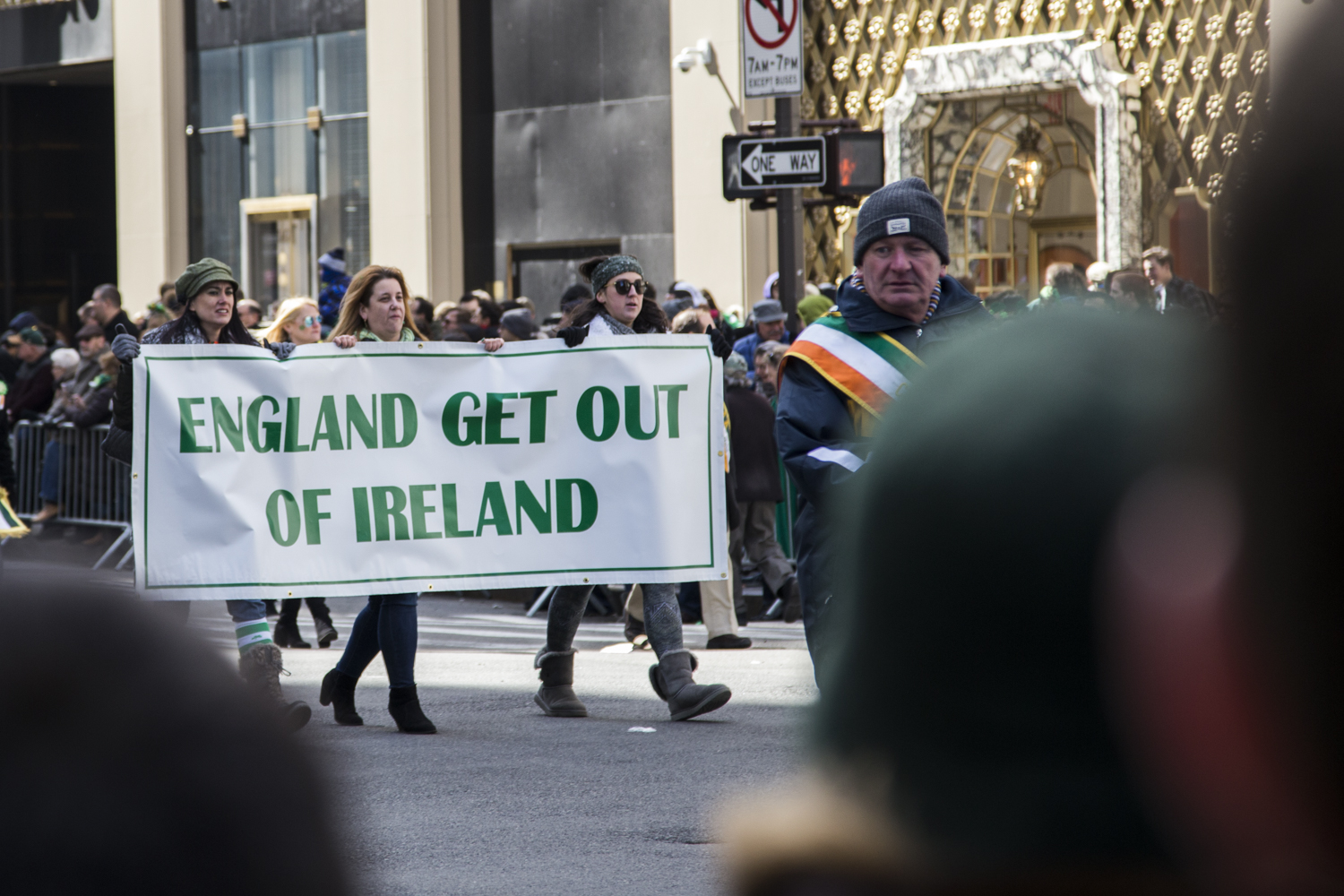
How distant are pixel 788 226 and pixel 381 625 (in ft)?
18.3

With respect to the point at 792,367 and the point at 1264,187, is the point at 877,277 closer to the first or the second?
the point at 792,367

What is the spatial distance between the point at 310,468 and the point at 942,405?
7008mm

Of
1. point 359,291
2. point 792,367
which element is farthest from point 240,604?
point 792,367

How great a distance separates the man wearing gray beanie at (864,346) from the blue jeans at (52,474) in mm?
11875

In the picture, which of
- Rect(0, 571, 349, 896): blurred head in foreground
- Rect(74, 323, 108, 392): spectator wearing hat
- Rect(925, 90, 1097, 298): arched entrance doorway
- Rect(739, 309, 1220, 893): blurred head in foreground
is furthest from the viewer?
Rect(925, 90, 1097, 298): arched entrance doorway

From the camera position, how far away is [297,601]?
35.2 ft

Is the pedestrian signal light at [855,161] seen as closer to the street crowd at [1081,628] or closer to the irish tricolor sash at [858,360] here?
the irish tricolor sash at [858,360]

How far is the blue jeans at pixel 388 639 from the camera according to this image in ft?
24.1

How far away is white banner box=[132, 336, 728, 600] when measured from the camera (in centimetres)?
775

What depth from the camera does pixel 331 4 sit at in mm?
23141

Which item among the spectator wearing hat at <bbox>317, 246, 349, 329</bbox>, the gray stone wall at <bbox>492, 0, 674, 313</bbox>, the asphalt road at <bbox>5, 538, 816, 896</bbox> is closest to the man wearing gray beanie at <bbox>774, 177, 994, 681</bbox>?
the asphalt road at <bbox>5, 538, 816, 896</bbox>

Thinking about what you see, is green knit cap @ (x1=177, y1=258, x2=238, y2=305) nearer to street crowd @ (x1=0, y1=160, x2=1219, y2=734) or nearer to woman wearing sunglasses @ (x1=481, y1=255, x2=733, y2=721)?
street crowd @ (x1=0, y1=160, x2=1219, y2=734)

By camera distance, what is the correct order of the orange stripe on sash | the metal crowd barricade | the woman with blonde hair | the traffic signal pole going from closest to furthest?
the orange stripe on sash < the woman with blonde hair < the traffic signal pole < the metal crowd barricade

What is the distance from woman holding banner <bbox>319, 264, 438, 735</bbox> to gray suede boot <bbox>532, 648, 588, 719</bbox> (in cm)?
54
